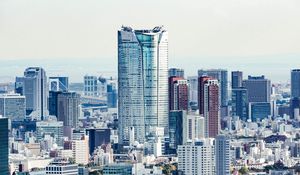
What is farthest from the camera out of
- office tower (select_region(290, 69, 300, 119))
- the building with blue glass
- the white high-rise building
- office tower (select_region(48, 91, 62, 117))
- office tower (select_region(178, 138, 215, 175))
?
office tower (select_region(48, 91, 62, 117))

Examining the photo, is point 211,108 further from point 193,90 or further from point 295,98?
point 295,98

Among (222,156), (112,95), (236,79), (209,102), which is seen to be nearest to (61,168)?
(222,156)

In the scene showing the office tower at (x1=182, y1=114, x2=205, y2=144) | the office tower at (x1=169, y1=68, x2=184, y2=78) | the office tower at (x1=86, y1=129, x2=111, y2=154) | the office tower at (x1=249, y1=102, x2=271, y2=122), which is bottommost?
the office tower at (x1=86, y1=129, x2=111, y2=154)

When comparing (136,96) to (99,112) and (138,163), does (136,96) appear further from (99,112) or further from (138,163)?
(138,163)

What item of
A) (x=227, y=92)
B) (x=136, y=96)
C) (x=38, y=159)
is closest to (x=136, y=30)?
(x=136, y=96)

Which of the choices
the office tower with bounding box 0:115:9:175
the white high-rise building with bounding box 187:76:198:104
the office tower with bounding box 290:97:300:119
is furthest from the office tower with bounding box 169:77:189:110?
the office tower with bounding box 0:115:9:175

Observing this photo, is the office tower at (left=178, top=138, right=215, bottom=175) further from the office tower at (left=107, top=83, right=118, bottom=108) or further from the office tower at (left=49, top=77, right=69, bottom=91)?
the office tower at (left=107, top=83, right=118, bottom=108)

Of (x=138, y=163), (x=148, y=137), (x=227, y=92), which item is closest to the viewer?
(x=138, y=163)
